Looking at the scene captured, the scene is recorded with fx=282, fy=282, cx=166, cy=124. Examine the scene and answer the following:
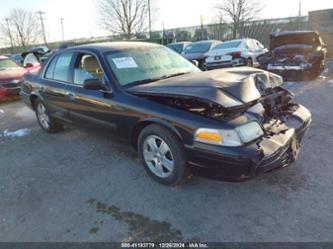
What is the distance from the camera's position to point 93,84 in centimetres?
346

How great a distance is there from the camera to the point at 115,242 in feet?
7.96

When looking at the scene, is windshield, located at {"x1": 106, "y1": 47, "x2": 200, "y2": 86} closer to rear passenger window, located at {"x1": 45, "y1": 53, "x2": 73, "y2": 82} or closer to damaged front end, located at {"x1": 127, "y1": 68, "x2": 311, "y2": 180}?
damaged front end, located at {"x1": 127, "y1": 68, "x2": 311, "y2": 180}

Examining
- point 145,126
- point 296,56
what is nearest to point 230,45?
point 296,56

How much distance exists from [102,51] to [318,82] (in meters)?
7.54

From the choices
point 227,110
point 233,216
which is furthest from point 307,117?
point 233,216

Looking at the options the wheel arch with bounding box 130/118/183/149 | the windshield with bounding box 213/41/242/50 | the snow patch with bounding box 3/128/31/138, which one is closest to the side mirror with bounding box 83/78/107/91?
the wheel arch with bounding box 130/118/183/149

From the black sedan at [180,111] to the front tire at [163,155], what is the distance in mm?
11

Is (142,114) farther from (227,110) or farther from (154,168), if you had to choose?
(227,110)

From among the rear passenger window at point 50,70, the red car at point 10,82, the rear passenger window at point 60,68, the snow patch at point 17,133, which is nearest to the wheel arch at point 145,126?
the rear passenger window at point 60,68

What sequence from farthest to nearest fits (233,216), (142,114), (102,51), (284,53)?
(284,53)
(102,51)
(142,114)
(233,216)

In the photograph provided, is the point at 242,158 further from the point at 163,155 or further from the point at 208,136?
the point at 163,155

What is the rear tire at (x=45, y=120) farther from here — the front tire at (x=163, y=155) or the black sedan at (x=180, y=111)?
the front tire at (x=163, y=155)

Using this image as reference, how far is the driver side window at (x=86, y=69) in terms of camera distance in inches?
154

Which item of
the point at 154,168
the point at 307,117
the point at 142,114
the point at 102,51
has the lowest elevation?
the point at 154,168
